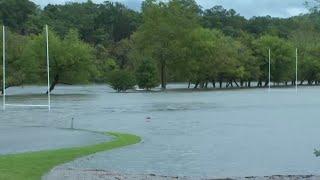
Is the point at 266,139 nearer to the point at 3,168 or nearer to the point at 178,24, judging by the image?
the point at 3,168

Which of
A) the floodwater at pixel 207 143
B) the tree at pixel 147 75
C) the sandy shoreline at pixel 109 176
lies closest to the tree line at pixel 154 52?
the tree at pixel 147 75

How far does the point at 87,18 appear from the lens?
12388cm

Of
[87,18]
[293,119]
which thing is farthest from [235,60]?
[293,119]

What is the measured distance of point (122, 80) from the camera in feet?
242

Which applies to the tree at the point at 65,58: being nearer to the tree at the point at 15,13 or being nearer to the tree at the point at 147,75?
the tree at the point at 147,75

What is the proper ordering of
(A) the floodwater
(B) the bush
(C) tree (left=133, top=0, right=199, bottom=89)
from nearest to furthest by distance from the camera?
(A) the floodwater < (B) the bush < (C) tree (left=133, top=0, right=199, bottom=89)

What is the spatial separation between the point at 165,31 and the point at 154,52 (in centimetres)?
344

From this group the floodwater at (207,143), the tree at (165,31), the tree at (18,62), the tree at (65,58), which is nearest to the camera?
the floodwater at (207,143)

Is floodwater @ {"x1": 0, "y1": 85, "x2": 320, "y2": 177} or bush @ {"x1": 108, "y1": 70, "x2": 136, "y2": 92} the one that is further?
bush @ {"x1": 108, "y1": 70, "x2": 136, "y2": 92}

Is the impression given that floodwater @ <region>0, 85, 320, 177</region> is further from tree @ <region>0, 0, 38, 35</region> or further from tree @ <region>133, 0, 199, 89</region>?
tree @ <region>0, 0, 38, 35</region>

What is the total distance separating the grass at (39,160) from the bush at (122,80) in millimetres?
54801

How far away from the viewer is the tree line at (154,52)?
67.7 metres

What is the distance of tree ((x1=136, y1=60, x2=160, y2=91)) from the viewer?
2968 inches

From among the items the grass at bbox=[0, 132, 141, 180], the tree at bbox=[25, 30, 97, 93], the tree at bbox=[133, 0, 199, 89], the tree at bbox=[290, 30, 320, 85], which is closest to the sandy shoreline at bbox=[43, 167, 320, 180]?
the grass at bbox=[0, 132, 141, 180]
